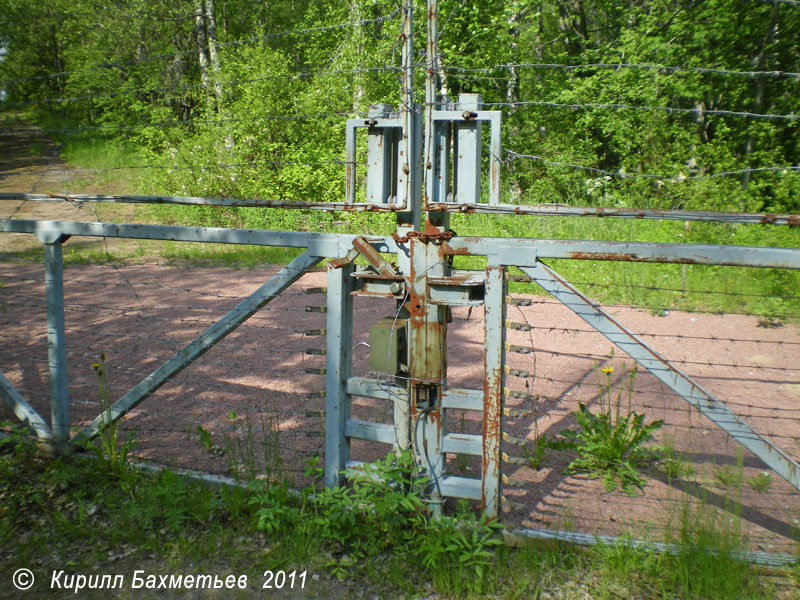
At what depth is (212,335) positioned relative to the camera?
3576 millimetres

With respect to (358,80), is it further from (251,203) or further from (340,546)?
(340,546)

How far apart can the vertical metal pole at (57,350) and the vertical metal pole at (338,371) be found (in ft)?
5.99

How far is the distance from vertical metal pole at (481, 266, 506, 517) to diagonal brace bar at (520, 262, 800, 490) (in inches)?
6.6

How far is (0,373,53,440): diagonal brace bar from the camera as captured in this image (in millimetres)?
4098

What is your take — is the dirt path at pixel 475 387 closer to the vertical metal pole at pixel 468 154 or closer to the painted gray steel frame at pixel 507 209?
the painted gray steel frame at pixel 507 209

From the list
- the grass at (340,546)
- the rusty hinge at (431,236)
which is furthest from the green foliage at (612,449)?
the rusty hinge at (431,236)

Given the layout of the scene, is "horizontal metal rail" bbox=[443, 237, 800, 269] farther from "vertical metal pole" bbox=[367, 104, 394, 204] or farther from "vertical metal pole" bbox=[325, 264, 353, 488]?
"vertical metal pole" bbox=[325, 264, 353, 488]

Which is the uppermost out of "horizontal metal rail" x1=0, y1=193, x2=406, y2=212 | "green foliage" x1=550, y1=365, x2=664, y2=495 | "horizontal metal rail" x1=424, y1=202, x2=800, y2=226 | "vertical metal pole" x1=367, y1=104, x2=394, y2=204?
"vertical metal pole" x1=367, y1=104, x2=394, y2=204

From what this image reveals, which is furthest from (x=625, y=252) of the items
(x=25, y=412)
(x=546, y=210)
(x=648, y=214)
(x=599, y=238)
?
(x=599, y=238)

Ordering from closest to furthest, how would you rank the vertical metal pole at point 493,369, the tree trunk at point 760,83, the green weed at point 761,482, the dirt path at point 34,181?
the vertical metal pole at point 493,369, the green weed at point 761,482, the dirt path at point 34,181, the tree trunk at point 760,83

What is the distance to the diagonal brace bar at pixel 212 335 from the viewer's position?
3.41 meters

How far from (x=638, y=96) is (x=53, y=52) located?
28664 mm

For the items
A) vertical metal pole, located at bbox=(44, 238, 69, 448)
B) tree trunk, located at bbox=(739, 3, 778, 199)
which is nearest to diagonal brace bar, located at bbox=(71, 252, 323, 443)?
vertical metal pole, located at bbox=(44, 238, 69, 448)

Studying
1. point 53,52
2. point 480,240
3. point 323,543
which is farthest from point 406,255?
point 53,52
